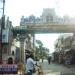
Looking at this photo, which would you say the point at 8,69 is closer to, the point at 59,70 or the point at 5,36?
the point at 59,70

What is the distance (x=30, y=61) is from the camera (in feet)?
48.2

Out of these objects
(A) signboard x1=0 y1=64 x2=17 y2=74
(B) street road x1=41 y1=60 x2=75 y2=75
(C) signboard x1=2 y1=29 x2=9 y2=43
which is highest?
(C) signboard x1=2 y1=29 x2=9 y2=43

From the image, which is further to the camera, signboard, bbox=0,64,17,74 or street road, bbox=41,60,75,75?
street road, bbox=41,60,75,75

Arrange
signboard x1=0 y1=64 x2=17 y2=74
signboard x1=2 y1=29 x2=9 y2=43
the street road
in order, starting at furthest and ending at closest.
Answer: signboard x1=2 y1=29 x2=9 y2=43 → the street road → signboard x1=0 y1=64 x2=17 y2=74

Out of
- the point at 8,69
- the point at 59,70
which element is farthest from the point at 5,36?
the point at 8,69

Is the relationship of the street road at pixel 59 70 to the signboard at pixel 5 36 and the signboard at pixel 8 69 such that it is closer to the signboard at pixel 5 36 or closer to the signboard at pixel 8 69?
the signboard at pixel 8 69

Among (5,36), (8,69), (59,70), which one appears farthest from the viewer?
(5,36)

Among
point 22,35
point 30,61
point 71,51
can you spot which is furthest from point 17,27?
point 30,61

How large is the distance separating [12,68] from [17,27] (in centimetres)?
3393

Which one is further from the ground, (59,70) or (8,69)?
(8,69)

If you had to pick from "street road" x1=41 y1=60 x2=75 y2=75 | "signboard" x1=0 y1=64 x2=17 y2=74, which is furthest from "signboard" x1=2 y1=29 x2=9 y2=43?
"signboard" x1=0 y1=64 x2=17 y2=74

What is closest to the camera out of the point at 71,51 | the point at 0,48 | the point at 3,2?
the point at 3,2

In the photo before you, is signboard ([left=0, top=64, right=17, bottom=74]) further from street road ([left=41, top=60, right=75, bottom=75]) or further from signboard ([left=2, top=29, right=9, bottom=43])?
signboard ([left=2, top=29, right=9, bottom=43])

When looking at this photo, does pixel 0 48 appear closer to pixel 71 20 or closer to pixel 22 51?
pixel 22 51
